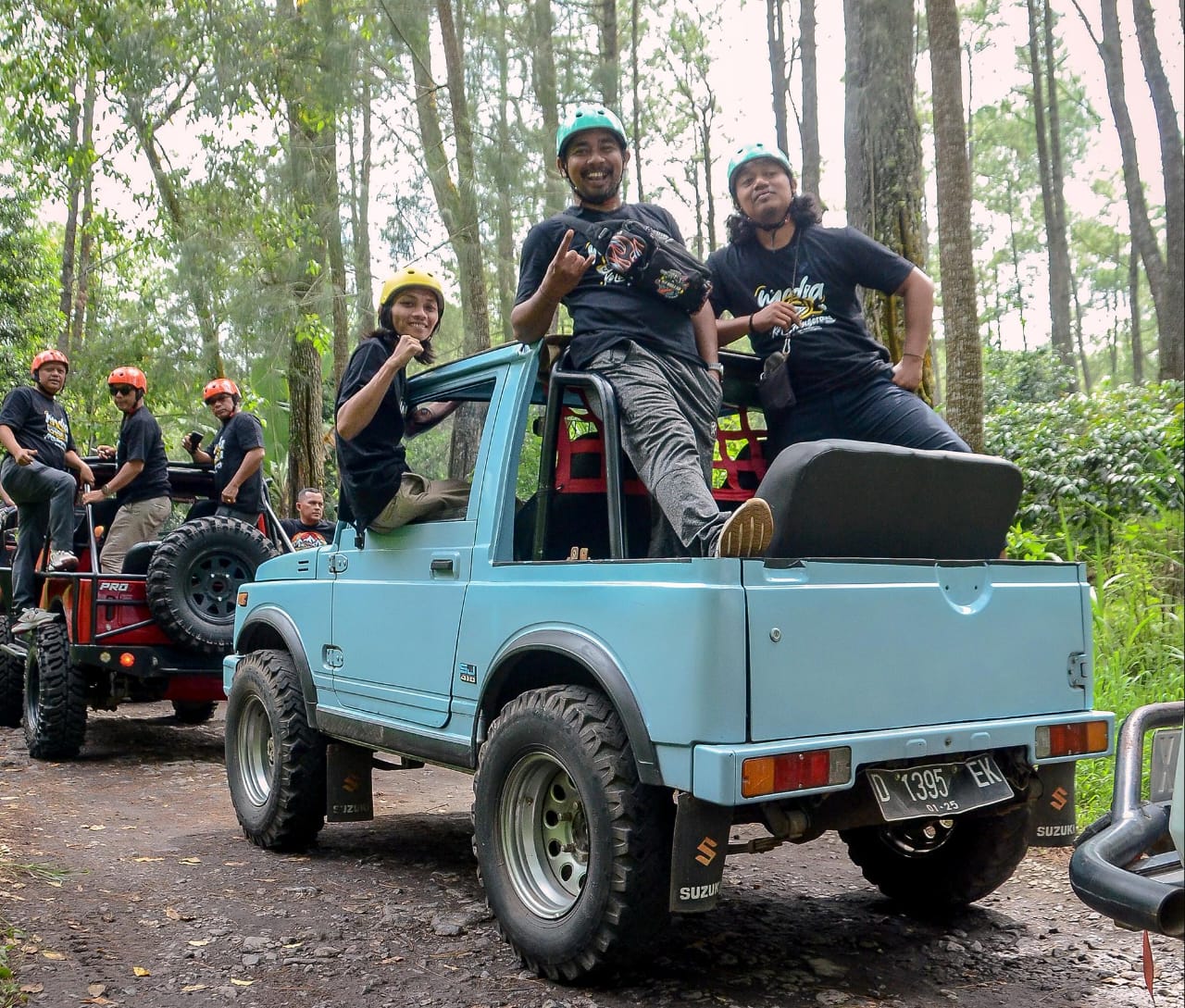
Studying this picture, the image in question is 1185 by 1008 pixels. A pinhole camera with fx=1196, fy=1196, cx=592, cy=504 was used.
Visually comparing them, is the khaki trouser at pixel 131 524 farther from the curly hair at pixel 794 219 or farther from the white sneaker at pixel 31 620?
the curly hair at pixel 794 219

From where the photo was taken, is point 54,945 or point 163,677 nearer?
point 54,945

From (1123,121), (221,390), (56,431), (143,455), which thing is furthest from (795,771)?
(1123,121)

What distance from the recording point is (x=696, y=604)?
3.36m

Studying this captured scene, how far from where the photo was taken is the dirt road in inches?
151

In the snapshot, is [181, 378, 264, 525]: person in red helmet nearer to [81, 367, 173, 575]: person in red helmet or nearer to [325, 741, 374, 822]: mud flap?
[81, 367, 173, 575]: person in red helmet

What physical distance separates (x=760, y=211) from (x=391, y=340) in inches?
67.2

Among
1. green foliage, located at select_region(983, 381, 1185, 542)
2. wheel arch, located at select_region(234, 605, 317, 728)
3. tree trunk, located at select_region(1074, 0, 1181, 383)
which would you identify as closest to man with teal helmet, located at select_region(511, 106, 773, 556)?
wheel arch, located at select_region(234, 605, 317, 728)

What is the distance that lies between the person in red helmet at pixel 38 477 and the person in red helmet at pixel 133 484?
10.5 inches

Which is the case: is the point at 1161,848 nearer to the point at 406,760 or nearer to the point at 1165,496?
the point at 406,760

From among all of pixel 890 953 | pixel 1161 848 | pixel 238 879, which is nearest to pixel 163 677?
pixel 238 879

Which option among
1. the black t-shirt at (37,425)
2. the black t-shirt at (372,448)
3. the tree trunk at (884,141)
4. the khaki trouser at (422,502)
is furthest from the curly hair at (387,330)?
the black t-shirt at (37,425)

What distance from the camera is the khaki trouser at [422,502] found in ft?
16.2

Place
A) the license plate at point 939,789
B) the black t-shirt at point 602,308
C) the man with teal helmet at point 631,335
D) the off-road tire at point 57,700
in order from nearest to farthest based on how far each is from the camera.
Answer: the license plate at point 939,789
the man with teal helmet at point 631,335
the black t-shirt at point 602,308
the off-road tire at point 57,700

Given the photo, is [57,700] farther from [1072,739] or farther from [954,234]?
[954,234]
